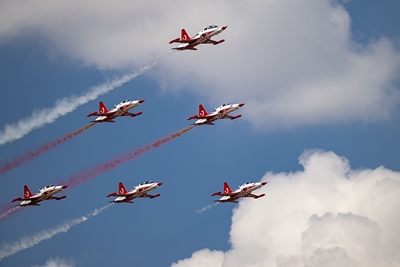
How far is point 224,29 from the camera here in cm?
19938

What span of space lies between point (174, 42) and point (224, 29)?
28.4 feet

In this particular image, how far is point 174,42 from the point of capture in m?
199
